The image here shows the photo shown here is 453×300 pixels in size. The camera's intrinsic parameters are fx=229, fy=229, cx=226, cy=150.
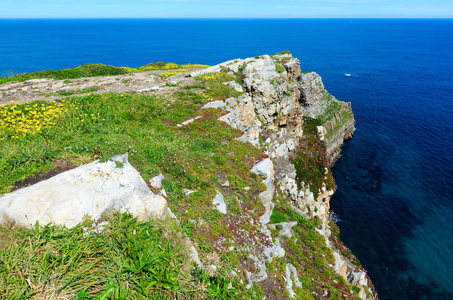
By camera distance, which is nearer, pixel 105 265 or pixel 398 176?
pixel 105 265

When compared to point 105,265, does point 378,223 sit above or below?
below

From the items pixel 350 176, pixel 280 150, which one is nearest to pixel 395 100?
pixel 350 176

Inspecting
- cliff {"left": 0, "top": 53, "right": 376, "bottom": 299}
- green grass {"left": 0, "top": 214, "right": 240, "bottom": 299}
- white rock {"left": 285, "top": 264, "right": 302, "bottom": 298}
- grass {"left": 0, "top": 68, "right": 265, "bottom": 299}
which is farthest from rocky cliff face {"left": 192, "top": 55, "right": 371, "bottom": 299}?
green grass {"left": 0, "top": 214, "right": 240, "bottom": 299}

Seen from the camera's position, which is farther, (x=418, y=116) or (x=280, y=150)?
(x=418, y=116)

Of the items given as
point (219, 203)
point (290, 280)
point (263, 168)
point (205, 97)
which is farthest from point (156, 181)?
point (205, 97)

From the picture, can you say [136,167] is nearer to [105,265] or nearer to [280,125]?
[105,265]

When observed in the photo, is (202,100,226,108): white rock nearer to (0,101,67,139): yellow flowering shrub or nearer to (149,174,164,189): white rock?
(0,101,67,139): yellow flowering shrub

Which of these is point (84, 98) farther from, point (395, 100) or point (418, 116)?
point (395, 100)
